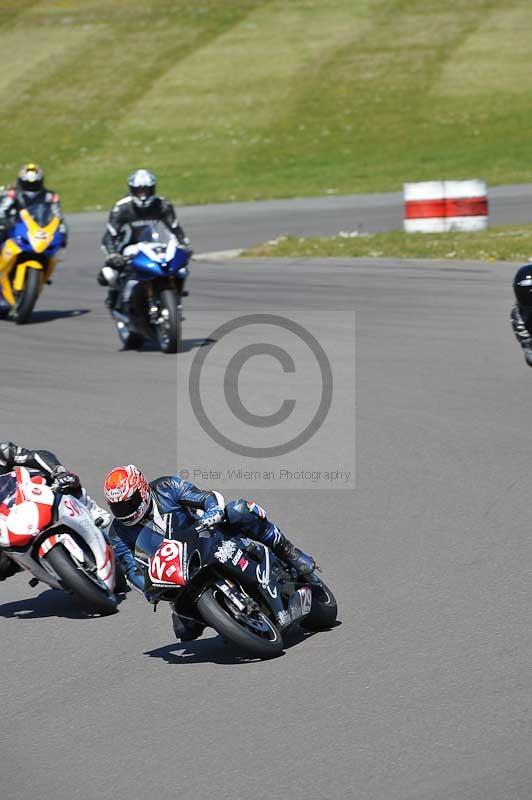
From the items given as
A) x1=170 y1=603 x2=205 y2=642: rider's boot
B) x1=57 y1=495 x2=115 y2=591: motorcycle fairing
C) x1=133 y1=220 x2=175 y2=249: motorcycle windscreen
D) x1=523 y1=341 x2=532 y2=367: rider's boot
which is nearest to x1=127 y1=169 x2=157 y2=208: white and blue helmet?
x1=133 y1=220 x2=175 y2=249: motorcycle windscreen

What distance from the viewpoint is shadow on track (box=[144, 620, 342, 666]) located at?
6.95 metres

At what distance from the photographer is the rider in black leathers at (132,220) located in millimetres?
15742

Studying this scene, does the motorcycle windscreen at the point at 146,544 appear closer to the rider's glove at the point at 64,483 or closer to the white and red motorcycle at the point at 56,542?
the white and red motorcycle at the point at 56,542

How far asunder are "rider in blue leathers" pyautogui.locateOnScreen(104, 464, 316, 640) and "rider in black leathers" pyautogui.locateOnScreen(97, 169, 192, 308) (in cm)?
864

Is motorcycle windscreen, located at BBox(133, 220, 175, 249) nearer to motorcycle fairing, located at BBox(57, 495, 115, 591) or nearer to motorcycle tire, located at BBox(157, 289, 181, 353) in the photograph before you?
motorcycle tire, located at BBox(157, 289, 181, 353)

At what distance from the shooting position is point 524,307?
466 inches

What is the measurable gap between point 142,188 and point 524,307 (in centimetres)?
536

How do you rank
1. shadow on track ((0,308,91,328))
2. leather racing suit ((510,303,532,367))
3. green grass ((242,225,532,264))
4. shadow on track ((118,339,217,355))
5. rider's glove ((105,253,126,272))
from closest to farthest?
leather racing suit ((510,303,532,367)) < rider's glove ((105,253,126,272)) < shadow on track ((118,339,217,355)) < shadow on track ((0,308,91,328)) < green grass ((242,225,532,264))

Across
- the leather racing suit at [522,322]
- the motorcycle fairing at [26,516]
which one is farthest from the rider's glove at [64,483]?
the leather racing suit at [522,322]

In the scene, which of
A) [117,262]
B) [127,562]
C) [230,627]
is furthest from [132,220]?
[230,627]

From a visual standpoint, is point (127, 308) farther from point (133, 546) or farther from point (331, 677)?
point (331, 677)

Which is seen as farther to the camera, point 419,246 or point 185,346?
point 419,246

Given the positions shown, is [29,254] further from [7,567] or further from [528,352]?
[7,567]

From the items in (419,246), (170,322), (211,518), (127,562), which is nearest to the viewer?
(211,518)
